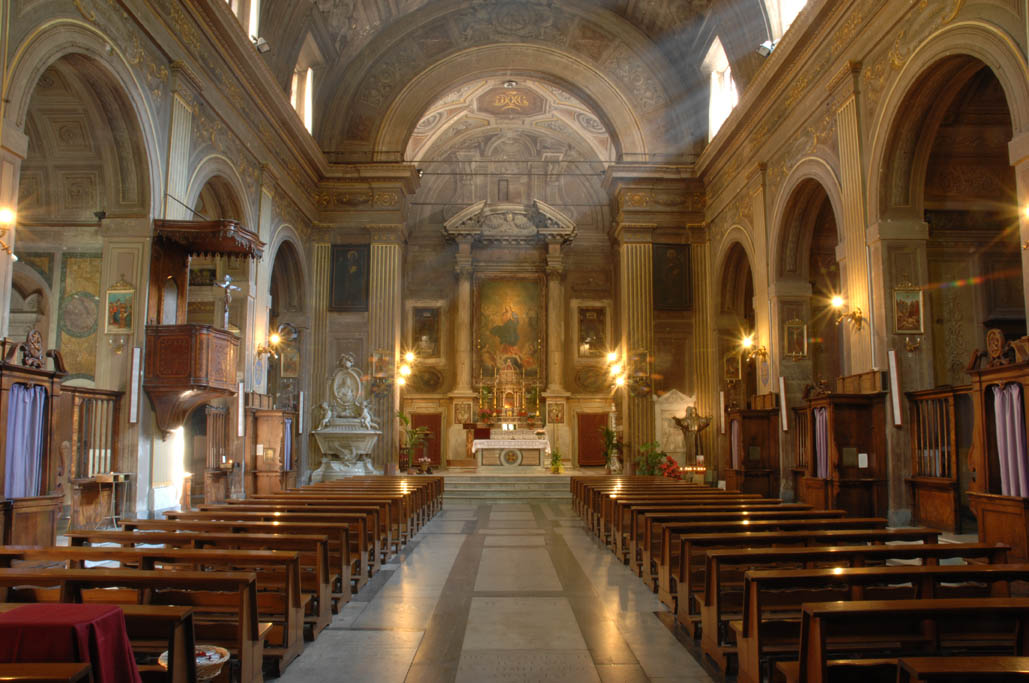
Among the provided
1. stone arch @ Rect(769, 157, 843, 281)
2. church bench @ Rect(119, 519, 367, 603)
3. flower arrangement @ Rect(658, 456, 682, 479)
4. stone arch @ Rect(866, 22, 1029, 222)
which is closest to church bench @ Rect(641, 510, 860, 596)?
church bench @ Rect(119, 519, 367, 603)

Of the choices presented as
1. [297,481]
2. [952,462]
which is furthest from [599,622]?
[297,481]

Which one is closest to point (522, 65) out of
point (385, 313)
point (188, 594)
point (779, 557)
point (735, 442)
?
point (385, 313)

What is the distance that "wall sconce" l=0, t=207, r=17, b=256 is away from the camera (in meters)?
7.70

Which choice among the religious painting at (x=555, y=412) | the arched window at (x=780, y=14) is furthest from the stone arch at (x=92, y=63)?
the religious painting at (x=555, y=412)

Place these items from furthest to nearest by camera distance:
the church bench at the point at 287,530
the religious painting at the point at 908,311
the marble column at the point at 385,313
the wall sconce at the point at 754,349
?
the marble column at the point at 385,313
the wall sconce at the point at 754,349
the religious painting at the point at 908,311
the church bench at the point at 287,530

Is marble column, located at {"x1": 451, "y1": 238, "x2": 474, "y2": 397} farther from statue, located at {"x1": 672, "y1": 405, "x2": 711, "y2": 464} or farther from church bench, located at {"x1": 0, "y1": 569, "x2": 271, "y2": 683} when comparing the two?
church bench, located at {"x1": 0, "y1": 569, "x2": 271, "y2": 683}

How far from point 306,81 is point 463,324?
30.3ft

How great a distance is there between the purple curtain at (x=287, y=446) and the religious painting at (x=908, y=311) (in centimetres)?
1174

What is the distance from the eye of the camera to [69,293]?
11945 millimetres

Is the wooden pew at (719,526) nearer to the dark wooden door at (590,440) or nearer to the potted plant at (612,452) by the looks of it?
the potted plant at (612,452)

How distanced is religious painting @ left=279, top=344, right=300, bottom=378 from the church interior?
0.26 feet

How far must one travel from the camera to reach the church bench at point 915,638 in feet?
8.52

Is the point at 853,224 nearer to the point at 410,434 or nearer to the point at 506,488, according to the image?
the point at 506,488

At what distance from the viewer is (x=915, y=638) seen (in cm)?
429
